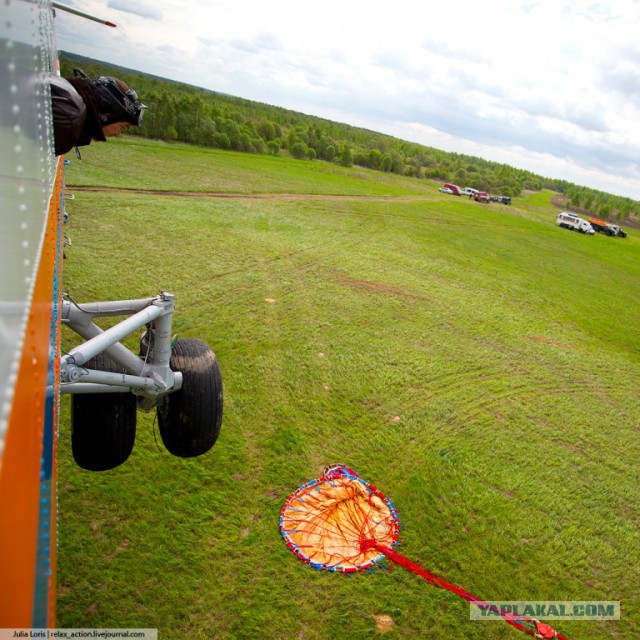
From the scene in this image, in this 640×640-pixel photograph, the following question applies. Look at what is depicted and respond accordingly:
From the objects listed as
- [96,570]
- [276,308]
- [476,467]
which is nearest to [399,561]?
[476,467]

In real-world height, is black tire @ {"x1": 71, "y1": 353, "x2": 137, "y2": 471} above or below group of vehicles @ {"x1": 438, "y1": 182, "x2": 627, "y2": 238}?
below

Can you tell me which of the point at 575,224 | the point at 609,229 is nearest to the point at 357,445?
the point at 575,224

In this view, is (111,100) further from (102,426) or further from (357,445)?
(357,445)

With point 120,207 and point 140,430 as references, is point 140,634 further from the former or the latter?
point 120,207

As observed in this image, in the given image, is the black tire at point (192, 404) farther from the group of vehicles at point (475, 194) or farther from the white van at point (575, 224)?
the group of vehicles at point (475, 194)

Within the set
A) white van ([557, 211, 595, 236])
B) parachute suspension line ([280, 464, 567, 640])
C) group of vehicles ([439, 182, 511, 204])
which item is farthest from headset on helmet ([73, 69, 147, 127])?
group of vehicles ([439, 182, 511, 204])

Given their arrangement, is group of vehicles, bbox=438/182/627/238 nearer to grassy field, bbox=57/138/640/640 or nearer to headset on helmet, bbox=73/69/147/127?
grassy field, bbox=57/138/640/640
